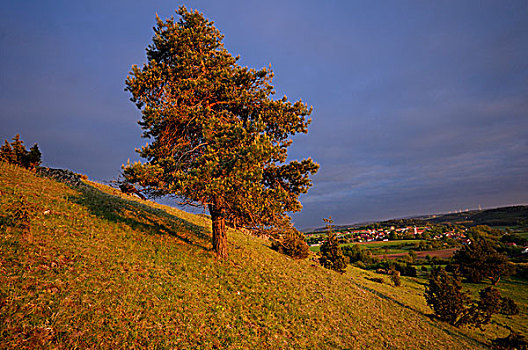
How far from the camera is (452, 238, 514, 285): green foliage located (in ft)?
157

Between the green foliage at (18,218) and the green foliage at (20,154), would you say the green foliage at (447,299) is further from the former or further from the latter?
the green foliage at (20,154)

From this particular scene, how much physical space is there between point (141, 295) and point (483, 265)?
70.6 metres

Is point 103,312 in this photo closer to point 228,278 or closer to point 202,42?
point 228,278

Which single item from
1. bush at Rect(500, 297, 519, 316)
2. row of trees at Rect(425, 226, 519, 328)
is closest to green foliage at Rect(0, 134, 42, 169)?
row of trees at Rect(425, 226, 519, 328)

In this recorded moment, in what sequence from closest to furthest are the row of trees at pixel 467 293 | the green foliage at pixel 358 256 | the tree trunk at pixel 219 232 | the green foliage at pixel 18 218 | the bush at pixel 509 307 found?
1. the green foliage at pixel 18 218
2. the tree trunk at pixel 219 232
3. the row of trees at pixel 467 293
4. the bush at pixel 509 307
5. the green foliage at pixel 358 256

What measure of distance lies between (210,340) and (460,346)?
20.7 meters

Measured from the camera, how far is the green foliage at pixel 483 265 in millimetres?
47938

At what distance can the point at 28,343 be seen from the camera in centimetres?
499

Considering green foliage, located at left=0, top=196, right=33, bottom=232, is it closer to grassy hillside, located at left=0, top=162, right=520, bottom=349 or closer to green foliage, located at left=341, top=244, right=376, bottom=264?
grassy hillside, located at left=0, top=162, right=520, bottom=349

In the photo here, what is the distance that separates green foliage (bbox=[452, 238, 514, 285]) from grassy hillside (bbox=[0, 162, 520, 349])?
46.9m

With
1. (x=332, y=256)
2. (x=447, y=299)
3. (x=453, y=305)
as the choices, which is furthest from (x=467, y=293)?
(x=332, y=256)

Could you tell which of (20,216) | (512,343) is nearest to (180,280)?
(20,216)

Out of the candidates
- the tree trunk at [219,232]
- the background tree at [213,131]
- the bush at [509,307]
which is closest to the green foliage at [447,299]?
the bush at [509,307]

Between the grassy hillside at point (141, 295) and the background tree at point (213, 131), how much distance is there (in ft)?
11.6
